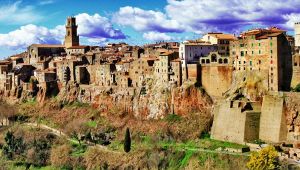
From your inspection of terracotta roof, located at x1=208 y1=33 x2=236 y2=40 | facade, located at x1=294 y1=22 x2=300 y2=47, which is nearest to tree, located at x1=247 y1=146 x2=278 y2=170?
terracotta roof, located at x1=208 y1=33 x2=236 y2=40

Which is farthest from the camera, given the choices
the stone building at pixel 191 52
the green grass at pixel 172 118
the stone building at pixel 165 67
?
the stone building at pixel 165 67

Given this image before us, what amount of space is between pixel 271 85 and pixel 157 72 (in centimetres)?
1953

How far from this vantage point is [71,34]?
114 meters

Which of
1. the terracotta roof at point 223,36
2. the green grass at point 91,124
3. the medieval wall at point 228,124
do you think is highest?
the terracotta roof at point 223,36

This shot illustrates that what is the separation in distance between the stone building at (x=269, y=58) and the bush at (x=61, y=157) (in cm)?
2631

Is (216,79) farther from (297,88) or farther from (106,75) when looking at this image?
(106,75)

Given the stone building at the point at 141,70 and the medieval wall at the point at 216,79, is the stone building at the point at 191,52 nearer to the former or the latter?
the medieval wall at the point at 216,79

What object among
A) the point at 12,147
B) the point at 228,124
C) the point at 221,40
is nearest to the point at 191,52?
the point at 221,40

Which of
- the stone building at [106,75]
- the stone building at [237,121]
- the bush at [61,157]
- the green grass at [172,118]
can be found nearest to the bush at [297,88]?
the stone building at [237,121]

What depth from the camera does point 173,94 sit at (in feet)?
245

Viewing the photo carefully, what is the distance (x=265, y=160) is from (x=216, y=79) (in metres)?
18.5

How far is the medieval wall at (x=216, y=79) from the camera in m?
70.3

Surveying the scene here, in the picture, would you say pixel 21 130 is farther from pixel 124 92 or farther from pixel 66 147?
pixel 124 92

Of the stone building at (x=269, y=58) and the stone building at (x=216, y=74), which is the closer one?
the stone building at (x=269, y=58)
